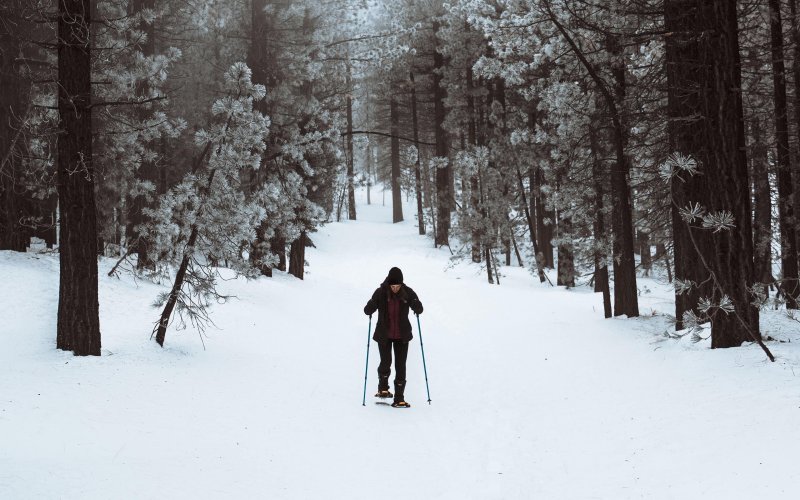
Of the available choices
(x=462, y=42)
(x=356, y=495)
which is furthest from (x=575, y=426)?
(x=462, y=42)

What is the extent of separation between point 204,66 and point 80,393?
25974mm

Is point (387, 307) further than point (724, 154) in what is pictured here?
Yes

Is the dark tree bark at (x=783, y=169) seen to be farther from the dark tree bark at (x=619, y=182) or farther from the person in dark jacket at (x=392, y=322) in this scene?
the person in dark jacket at (x=392, y=322)

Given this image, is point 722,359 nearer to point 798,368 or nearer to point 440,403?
point 798,368

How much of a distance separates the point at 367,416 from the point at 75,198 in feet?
16.5


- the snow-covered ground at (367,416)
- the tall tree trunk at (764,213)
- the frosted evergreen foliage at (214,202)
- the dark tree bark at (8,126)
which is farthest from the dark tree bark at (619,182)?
the dark tree bark at (8,126)

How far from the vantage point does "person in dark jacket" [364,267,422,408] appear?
9258 mm

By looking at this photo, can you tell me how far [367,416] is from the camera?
8.37 meters

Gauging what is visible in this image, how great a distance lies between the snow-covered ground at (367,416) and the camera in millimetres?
5543

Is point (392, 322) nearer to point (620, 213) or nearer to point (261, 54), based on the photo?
point (620, 213)

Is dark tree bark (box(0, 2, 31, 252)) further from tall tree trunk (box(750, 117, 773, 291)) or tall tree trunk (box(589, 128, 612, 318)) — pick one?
tall tree trunk (box(750, 117, 773, 291))

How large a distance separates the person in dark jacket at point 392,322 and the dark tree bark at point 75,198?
402cm

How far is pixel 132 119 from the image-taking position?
16.4 meters

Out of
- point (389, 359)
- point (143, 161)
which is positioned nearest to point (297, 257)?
point (143, 161)
